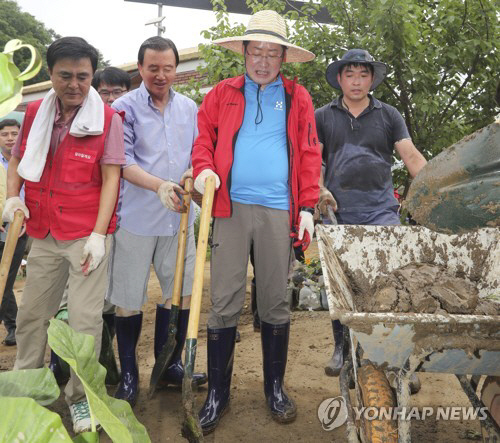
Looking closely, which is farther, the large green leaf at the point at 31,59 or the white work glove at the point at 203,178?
the white work glove at the point at 203,178

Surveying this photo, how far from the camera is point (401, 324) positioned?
1761 millimetres

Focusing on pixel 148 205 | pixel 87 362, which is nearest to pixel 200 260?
pixel 148 205

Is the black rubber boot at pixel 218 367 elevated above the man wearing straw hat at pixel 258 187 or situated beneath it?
situated beneath

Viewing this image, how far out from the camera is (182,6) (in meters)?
17.9

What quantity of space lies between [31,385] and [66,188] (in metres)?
1.97

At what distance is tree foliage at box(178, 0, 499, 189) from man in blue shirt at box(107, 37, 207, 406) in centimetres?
231

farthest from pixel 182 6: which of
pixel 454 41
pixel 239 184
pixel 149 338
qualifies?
pixel 239 184

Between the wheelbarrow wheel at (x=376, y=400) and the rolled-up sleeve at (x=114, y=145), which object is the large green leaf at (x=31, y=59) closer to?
the wheelbarrow wheel at (x=376, y=400)

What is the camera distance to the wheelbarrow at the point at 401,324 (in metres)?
1.77

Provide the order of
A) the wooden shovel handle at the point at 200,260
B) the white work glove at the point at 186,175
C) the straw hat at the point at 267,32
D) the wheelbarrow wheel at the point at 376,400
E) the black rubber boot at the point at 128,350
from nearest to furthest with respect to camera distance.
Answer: the wheelbarrow wheel at the point at 376,400 → the wooden shovel handle at the point at 200,260 → the straw hat at the point at 267,32 → the white work glove at the point at 186,175 → the black rubber boot at the point at 128,350

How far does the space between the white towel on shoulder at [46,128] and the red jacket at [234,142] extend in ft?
1.80

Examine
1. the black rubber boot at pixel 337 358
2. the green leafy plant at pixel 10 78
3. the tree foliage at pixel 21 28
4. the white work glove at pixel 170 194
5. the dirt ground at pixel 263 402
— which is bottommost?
the dirt ground at pixel 263 402

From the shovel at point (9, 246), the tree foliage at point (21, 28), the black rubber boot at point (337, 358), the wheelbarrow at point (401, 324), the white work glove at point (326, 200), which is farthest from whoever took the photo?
the tree foliage at point (21, 28)

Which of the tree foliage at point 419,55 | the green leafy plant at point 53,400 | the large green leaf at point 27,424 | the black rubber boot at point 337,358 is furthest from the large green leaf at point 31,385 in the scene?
the tree foliage at point 419,55
